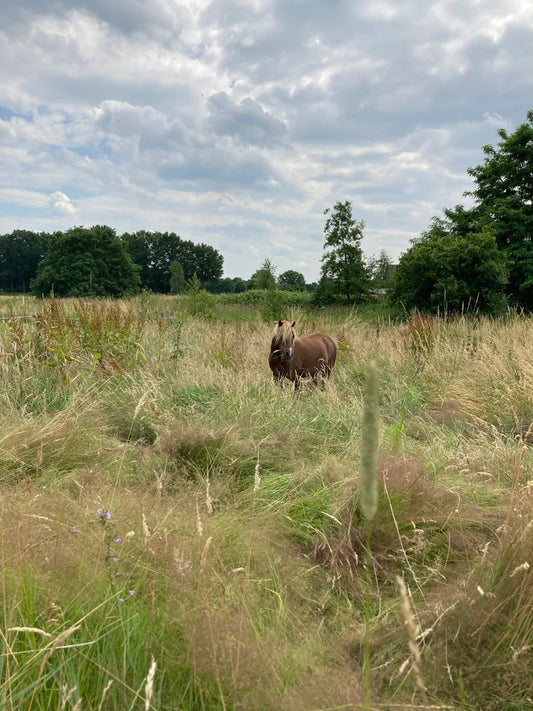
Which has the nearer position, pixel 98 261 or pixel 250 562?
pixel 250 562

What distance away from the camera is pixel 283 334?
5578mm

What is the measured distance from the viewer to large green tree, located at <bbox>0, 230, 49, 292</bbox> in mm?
75125

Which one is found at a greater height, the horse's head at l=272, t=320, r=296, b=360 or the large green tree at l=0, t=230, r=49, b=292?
the large green tree at l=0, t=230, r=49, b=292

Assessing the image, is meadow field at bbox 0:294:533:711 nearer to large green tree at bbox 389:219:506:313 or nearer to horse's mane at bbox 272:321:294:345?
Result: horse's mane at bbox 272:321:294:345

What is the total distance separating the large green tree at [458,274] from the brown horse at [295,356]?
8573 millimetres

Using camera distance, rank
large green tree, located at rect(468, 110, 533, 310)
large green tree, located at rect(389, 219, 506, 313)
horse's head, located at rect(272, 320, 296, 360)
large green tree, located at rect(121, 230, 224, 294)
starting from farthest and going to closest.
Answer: large green tree, located at rect(121, 230, 224, 294), large green tree, located at rect(468, 110, 533, 310), large green tree, located at rect(389, 219, 506, 313), horse's head, located at rect(272, 320, 296, 360)

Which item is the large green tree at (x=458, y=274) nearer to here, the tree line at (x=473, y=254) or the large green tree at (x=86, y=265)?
the tree line at (x=473, y=254)

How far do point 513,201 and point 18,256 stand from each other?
77067mm

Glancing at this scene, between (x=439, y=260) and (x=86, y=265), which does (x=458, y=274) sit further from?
(x=86, y=265)

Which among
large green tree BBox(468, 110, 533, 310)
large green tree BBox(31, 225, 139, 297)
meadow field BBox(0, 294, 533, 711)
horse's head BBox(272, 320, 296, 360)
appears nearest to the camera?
meadow field BBox(0, 294, 533, 711)

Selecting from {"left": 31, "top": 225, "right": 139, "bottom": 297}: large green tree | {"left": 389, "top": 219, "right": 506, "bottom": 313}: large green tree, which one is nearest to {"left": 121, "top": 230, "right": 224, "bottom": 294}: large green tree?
{"left": 31, "top": 225, "right": 139, "bottom": 297}: large green tree

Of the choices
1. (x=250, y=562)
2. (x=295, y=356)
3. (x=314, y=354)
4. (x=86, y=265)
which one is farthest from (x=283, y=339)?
(x=86, y=265)

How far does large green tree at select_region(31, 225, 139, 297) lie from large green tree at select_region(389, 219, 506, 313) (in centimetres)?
3189

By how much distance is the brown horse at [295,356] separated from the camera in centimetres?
559
